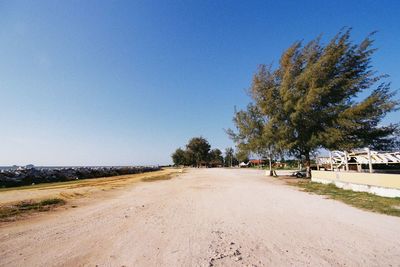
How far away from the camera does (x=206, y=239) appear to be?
6.86 metres

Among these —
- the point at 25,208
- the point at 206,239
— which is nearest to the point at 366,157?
the point at 206,239

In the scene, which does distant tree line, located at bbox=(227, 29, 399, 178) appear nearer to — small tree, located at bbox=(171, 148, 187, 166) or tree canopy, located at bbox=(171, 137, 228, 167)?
tree canopy, located at bbox=(171, 137, 228, 167)

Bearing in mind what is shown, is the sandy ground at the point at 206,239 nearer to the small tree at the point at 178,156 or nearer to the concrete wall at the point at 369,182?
the concrete wall at the point at 369,182

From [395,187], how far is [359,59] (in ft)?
64.3

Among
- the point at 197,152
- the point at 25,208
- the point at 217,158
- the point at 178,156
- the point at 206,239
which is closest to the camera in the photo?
the point at 206,239

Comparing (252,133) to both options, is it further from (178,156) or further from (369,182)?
(178,156)

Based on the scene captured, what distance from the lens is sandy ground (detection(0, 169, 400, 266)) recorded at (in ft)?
17.9

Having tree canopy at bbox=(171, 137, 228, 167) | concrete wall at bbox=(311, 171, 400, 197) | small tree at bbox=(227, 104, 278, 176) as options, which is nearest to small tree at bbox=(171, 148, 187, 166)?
tree canopy at bbox=(171, 137, 228, 167)

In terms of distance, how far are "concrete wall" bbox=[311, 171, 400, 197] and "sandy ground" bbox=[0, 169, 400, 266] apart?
5026mm

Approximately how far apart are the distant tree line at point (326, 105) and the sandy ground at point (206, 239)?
692 inches

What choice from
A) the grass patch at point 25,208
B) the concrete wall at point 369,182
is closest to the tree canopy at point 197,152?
the concrete wall at point 369,182

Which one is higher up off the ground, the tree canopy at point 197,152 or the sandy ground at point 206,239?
the tree canopy at point 197,152

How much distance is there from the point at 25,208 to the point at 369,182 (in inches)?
818

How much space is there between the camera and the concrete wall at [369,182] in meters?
13.8
